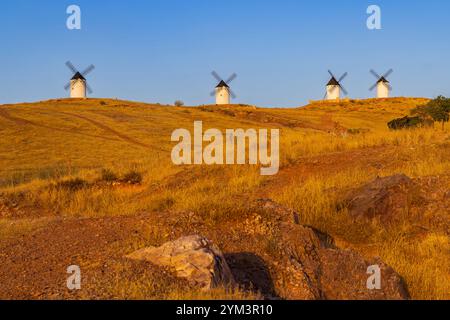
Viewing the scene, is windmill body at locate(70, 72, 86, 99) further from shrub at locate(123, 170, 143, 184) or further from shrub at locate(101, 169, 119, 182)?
shrub at locate(123, 170, 143, 184)

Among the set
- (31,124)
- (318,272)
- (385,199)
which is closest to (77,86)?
(31,124)

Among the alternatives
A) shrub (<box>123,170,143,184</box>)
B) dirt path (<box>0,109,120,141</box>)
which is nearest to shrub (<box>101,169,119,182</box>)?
shrub (<box>123,170,143,184</box>)

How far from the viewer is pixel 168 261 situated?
567 centimetres

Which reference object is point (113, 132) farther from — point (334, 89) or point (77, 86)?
point (334, 89)

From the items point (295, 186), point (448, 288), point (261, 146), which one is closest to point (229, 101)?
point (261, 146)

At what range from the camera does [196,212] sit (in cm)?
845

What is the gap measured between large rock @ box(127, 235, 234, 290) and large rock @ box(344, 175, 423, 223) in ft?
15.5

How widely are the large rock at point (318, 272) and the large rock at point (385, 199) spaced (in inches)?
109

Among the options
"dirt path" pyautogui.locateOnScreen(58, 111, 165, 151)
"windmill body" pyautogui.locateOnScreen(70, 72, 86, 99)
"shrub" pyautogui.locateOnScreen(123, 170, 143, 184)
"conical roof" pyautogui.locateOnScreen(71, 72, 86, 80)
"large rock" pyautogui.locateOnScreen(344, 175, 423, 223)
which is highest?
"conical roof" pyautogui.locateOnScreen(71, 72, 86, 80)

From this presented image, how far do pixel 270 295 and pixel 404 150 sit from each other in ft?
33.8

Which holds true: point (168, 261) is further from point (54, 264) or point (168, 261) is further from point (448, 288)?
point (448, 288)

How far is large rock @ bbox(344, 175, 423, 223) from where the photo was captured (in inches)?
392

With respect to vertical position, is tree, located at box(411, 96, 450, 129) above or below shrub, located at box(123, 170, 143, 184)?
above
